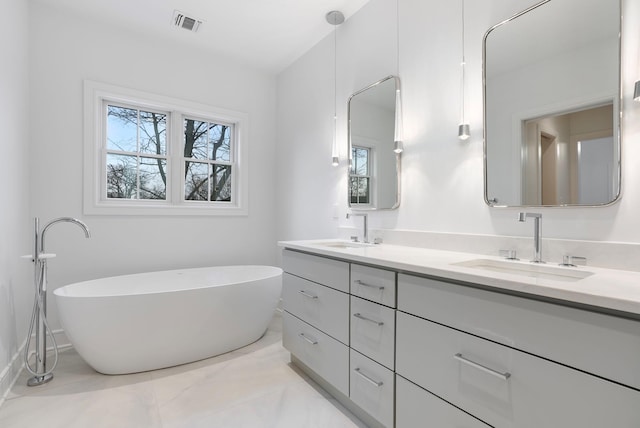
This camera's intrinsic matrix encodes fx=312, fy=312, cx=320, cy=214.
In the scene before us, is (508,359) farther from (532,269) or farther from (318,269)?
(318,269)

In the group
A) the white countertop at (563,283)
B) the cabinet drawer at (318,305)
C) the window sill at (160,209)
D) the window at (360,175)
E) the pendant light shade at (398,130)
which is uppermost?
the pendant light shade at (398,130)

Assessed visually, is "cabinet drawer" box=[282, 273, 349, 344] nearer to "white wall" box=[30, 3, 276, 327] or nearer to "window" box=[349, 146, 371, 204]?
"window" box=[349, 146, 371, 204]

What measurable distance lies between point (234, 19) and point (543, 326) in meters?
3.02

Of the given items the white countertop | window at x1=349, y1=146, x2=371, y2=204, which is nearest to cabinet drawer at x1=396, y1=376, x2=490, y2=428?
the white countertop

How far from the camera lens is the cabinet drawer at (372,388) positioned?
1418mm

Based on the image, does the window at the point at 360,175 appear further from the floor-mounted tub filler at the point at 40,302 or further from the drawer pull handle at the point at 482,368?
the floor-mounted tub filler at the point at 40,302

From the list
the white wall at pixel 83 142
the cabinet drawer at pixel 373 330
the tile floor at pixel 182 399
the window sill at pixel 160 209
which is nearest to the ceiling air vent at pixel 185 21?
the white wall at pixel 83 142

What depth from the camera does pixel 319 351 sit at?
189 cm

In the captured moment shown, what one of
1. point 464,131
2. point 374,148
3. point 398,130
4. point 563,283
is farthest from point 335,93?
point 563,283

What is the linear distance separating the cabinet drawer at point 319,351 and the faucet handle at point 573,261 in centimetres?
110

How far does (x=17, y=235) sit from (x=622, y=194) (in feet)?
11.4

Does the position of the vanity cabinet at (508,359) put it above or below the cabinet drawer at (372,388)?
above

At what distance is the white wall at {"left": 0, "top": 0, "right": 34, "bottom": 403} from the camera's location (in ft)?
6.29

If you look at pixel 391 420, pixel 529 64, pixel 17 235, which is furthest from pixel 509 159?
pixel 17 235
